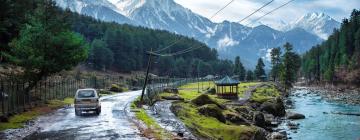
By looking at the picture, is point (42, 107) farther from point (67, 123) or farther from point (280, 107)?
point (280, 107)

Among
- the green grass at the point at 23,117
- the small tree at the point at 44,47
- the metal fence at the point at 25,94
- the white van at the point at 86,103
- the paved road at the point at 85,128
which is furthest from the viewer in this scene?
the small tree at the point at 44,47

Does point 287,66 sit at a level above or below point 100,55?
below

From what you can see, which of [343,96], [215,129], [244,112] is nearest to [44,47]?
[215,129]

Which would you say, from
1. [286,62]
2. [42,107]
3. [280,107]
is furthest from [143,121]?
[286,62]

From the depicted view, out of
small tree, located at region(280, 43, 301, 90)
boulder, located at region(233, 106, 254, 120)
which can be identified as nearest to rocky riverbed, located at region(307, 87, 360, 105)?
small tree, located at region(280, 43, 301, 90)

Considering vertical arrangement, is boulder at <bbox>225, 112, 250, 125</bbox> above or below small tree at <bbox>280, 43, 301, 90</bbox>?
below

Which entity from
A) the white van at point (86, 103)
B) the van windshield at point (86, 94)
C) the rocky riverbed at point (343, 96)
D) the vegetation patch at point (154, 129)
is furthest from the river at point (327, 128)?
the rocky riverbed at point (343, 96)

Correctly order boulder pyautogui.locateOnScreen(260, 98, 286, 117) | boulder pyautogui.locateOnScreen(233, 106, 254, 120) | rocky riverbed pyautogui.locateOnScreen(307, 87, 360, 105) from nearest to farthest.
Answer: boulder pyautogui.locateOnScreen(233, 106, 254, 120), boulder pyautogui.locateOnScreen(260, 98, 286, 117), rocky riverbed pyautogui.locateOnScreen(307, 87, 360, 105)

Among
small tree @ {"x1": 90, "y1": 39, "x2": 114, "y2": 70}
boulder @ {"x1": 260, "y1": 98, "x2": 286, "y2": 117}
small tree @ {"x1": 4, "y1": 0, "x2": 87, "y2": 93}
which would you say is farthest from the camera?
small tree @ {"x1": 90, "y1": 39, "x2": 114, "y2": 70}

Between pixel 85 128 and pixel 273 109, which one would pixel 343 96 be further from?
pixel 85 128

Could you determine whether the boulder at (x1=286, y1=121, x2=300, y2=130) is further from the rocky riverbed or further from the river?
the rocky riverbed

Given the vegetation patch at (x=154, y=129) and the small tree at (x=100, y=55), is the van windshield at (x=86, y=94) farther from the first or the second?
the small tree at (x=100, y=55)

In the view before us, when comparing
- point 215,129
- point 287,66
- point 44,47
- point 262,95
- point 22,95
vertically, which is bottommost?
point 215,129

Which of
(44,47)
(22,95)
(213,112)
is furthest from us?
(44,47)
